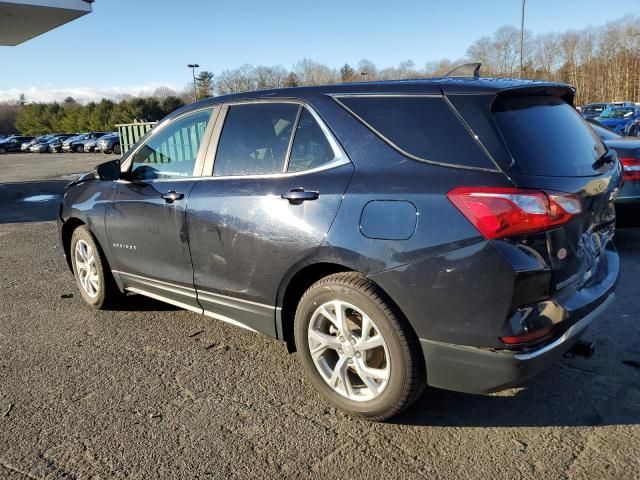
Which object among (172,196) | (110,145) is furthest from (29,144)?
(172,196)

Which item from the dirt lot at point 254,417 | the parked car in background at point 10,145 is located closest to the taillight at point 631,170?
the dirt lot at point 254,417

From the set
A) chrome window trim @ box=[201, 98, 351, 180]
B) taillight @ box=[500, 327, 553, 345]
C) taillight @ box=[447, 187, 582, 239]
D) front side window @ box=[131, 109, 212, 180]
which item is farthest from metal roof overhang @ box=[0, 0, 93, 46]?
taillight @ box=[500, 327, 553, 345]

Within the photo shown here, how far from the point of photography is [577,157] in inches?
109

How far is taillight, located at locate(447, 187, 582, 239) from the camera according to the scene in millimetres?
2320

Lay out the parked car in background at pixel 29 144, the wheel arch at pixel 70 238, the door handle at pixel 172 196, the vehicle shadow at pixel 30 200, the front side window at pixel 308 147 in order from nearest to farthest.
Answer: the front side window at pixel 308 147 < the door handle at pixel 172 196 < the wheel arch at pixel 70 238 < the vehicle shadow at pixel 30 200 < the parked car in background at pixel 29 144

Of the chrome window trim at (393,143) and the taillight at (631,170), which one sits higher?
the chrome window trim at (393,143)

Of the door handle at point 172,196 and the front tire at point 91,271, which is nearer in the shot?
the door handle at point 172,196

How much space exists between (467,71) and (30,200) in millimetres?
13181

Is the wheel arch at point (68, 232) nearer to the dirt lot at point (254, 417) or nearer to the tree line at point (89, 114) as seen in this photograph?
the dirt lot at point (254, 417)

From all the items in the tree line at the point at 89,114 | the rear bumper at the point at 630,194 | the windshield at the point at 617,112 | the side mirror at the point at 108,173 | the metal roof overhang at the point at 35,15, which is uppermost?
the metal roof overhang at the point at 35,15

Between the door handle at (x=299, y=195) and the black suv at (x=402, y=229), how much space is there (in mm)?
10

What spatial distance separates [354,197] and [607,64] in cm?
7599

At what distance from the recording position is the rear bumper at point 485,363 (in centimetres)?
239

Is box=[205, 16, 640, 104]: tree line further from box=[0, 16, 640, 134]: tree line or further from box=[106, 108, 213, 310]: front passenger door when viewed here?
box=[106, 108, 213, 310]: front passenger door
